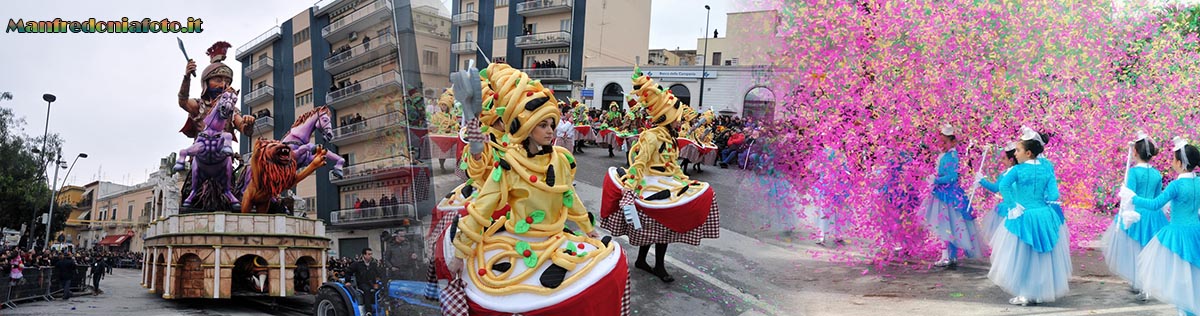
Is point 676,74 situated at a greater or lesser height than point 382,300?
greater

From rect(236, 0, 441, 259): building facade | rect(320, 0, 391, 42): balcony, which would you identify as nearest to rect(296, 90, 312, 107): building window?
rect(236, 0, 441, 259): building facade

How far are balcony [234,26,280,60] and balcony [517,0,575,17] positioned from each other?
1.39 metres

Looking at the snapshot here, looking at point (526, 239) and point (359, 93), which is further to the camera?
point (359, 93)

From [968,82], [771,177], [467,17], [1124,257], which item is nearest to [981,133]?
[968,82]

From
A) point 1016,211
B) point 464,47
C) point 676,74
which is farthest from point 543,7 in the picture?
point 1016,211

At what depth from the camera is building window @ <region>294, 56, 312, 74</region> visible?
373 cm

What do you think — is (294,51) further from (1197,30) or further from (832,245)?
(1197,30)

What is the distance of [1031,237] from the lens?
525 cm

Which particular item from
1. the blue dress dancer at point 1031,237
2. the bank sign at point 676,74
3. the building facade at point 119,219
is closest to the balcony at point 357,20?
the building facade at point 119,219

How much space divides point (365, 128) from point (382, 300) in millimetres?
856

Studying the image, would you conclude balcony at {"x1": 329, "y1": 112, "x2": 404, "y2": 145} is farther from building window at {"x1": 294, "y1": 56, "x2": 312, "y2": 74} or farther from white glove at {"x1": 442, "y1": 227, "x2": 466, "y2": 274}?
white glove at {"x1": 442, "y1": 227, "x2": 466, "y2": 274}

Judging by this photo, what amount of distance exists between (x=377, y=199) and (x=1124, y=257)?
6.10 metres

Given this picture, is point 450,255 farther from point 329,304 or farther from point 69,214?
point 69,214

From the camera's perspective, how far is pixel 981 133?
248 inches
